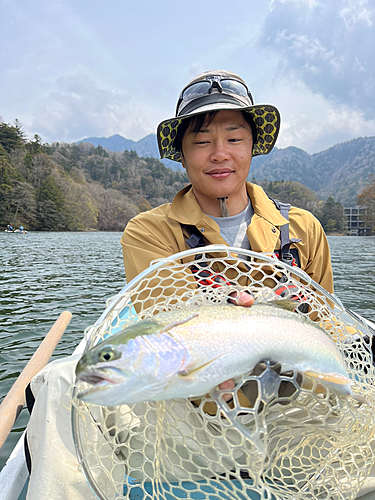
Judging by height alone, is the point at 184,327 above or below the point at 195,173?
below

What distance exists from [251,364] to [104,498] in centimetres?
84

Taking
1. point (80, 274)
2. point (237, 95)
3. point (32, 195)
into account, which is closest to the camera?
point (237, 95)

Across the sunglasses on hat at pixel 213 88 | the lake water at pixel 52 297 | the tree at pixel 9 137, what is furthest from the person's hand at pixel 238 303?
the tree at pixel 9 137

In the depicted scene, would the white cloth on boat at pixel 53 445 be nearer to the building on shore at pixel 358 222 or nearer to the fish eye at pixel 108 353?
the fish eye at pixel 108 353

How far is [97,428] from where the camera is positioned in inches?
68.2

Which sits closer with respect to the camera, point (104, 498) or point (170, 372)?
point (170, 372)

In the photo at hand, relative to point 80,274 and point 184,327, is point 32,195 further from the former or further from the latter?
point 184,327

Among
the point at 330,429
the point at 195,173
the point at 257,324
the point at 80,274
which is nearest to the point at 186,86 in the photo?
the point at 195,173

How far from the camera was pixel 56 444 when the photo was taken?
6.05 feet

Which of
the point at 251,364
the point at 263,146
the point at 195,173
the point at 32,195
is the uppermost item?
the point at 32,195

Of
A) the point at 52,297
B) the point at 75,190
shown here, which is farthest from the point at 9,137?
the point at 52,297

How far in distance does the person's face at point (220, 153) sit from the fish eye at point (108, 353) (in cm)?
185

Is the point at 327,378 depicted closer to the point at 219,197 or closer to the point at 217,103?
the point at 219,197

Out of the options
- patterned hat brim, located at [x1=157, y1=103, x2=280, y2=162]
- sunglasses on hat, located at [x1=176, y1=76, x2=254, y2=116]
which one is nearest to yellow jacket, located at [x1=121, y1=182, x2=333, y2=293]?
patterned hat brim, located at [x1=157, y1=103, x2=280, y2=162]
